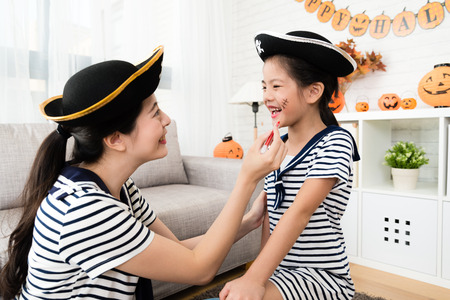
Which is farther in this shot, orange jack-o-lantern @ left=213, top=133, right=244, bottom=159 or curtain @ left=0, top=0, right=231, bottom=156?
orange jack-o-lantern @ left=213, top=133, right=244, bottom=159

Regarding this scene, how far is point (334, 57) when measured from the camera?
87cm

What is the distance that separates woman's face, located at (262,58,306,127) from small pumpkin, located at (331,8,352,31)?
196cm

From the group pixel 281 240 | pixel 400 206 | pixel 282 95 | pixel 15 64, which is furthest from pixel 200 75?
pixel 281 240

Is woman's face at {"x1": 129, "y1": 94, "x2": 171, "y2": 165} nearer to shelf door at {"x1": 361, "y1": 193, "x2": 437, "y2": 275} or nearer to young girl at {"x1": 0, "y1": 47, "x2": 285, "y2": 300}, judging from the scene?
young girl at {"x1": 0, "y1": 47, "x2": 285, "y2": 300}

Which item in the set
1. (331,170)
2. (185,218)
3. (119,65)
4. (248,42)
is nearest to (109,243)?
(119,65)

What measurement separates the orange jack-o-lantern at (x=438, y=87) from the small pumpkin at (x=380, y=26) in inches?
22.8

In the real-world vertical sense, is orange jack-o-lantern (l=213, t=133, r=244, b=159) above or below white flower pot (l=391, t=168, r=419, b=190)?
above

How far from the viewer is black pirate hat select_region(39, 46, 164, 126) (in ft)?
2.17

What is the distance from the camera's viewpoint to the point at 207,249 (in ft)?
2.32

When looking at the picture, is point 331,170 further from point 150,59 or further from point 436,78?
point 436,78

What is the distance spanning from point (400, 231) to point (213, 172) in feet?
3.88

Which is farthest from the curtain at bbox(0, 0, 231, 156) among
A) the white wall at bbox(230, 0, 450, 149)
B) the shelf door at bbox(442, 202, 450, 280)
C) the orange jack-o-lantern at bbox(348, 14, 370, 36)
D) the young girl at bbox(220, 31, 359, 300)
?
the shelf door at bbox(442, 202, 450, 280)

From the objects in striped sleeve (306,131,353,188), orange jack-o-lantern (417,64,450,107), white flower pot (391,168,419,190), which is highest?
orange jack-o-lantern (417,64,450,107)

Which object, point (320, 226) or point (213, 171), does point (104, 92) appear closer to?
point (320, 226)
